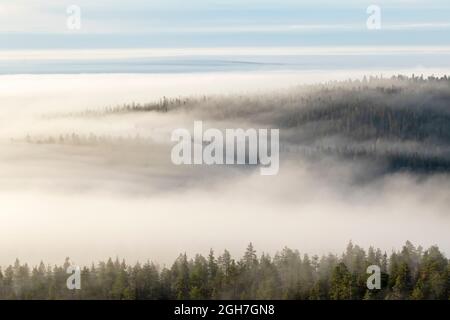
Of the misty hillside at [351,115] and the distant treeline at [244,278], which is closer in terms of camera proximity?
the distant treeline at [244,278]

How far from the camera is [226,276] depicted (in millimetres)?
13961

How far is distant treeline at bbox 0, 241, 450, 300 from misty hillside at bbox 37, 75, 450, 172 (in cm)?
168

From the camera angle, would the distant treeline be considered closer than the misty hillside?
Yes

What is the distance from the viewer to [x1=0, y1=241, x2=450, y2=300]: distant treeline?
13.9 m

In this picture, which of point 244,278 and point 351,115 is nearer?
point 244,278

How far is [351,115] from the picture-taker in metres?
14.6

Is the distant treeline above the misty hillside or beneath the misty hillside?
beneath

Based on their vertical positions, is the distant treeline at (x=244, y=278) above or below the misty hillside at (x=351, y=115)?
below

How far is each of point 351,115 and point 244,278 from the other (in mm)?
3312

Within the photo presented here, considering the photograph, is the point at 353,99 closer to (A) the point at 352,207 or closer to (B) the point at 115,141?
(A) the point at 352,207

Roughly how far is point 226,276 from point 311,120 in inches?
115

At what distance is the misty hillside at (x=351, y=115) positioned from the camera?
1437cm

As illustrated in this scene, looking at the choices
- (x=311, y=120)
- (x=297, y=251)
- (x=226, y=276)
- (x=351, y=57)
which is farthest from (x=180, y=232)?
(x=351, y=57)

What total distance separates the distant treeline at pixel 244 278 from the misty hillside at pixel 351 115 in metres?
1.68
